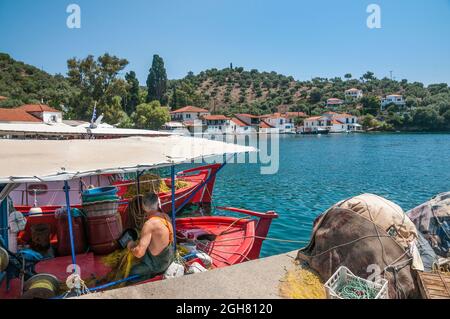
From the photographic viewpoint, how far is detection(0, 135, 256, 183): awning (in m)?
4.30

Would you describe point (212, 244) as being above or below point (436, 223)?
below

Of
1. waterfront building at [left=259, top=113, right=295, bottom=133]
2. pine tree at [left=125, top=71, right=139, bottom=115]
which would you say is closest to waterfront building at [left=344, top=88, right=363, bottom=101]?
waterfront building at [left=259, top=113, right=295, bottom=133]

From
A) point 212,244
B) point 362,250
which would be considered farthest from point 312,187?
point 362,250

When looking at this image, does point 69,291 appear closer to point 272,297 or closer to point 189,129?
point 272,297

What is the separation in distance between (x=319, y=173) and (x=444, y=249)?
25402mm

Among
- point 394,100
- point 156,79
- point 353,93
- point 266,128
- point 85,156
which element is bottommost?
point 85,156

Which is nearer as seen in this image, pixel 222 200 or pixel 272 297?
pixel 272 297

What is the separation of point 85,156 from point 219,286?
2.88 metres

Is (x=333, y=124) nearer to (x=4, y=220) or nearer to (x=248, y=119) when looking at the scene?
(x=248, y=119)

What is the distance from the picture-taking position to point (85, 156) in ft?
16.9

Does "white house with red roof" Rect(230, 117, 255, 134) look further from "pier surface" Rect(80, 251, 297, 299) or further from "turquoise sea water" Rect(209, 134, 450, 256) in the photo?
"pier surface" Rect(80, 251, 297, 299)

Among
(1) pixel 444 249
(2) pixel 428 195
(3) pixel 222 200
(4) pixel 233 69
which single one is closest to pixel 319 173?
(2) pixel 428 195
